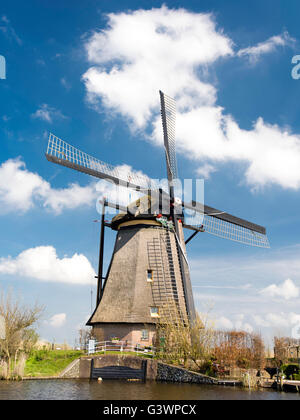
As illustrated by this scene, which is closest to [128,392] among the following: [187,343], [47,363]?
[187,343]

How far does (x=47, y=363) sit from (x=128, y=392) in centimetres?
962

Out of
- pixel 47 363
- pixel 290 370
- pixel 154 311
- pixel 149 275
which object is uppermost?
pixel 149 275

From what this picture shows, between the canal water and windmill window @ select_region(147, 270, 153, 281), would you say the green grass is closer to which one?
the canal water

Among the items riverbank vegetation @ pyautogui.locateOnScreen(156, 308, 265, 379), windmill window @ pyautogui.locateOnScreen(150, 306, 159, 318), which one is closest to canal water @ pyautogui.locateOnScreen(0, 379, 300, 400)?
riverbank vegetation @ pyautogui.locateOnScreen(156, 308, 265, 379)

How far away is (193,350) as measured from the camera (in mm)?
20688

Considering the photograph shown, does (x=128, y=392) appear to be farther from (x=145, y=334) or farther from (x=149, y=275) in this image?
(x=149, y=275)

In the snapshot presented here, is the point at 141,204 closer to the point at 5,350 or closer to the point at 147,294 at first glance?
the point at 147,294

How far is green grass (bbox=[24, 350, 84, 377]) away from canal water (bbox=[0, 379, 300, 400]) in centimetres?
307

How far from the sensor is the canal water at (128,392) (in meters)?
14.7

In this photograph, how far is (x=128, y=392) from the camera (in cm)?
1612

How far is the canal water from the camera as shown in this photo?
1469 centimetres

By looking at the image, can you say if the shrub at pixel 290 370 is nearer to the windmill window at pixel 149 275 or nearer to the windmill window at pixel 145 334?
the windmill window at pixel 145 334

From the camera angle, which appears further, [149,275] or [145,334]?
[149,275]

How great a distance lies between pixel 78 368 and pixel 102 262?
8625mm
